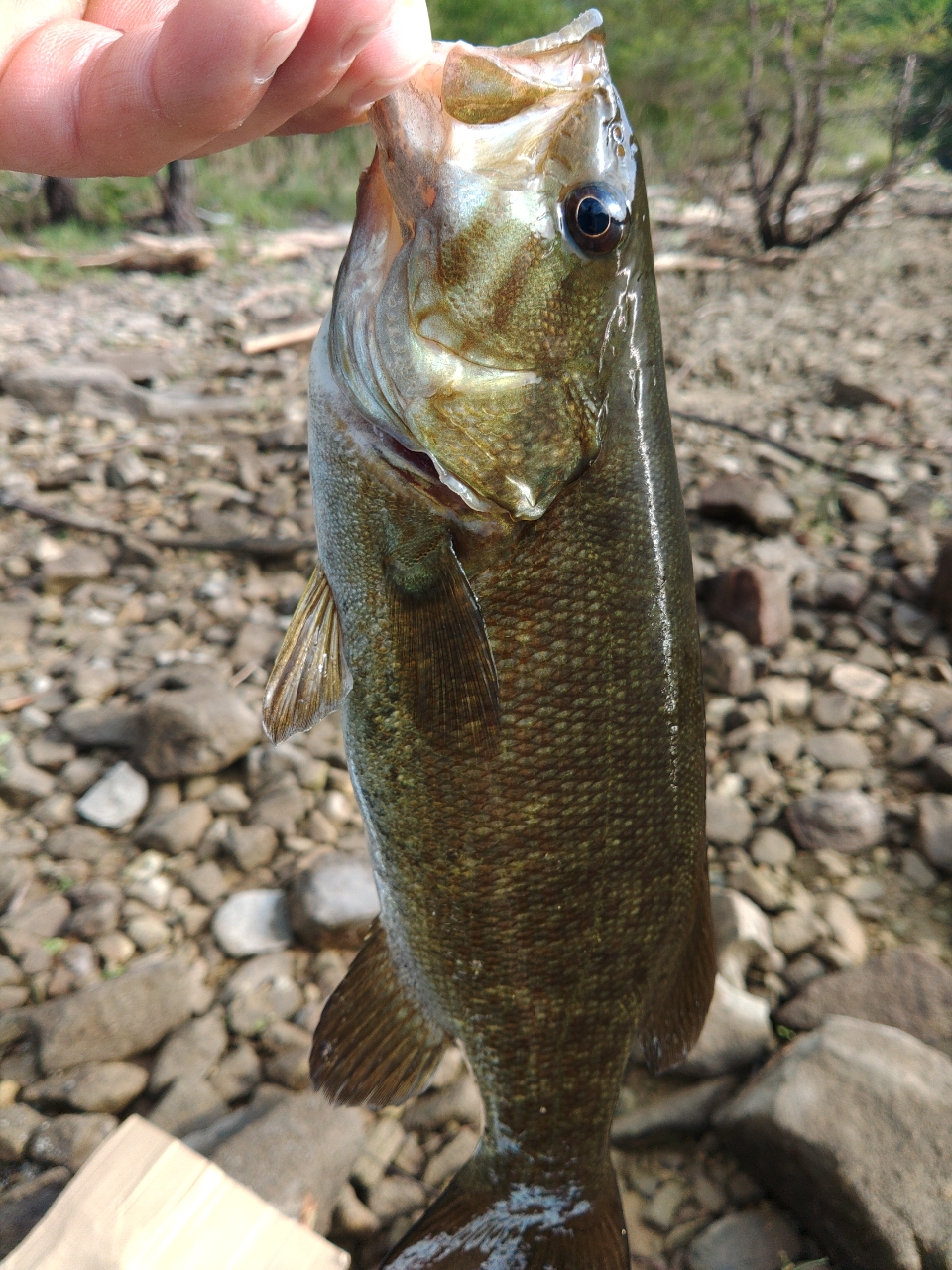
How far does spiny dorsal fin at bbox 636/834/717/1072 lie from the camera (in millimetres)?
1882

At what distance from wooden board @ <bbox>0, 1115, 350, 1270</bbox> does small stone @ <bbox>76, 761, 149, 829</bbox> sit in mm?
1631

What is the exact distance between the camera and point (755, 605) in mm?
4160

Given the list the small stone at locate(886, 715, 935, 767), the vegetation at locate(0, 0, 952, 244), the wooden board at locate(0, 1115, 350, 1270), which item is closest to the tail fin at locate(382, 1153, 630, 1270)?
the wooden board at locate(0, 1115, 350, 1270)

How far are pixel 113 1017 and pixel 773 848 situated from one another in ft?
7.39

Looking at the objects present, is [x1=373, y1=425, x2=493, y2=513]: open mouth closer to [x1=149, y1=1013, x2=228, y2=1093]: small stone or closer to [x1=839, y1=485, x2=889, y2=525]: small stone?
[x1=149, y1=1013, x2=228, y2=1093]: small stone

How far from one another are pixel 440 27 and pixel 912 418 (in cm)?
2776

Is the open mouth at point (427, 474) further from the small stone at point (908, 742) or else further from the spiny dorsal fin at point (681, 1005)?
the small stone at point (908, 742)

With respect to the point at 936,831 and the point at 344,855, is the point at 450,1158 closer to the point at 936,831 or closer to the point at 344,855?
the point at 344,855

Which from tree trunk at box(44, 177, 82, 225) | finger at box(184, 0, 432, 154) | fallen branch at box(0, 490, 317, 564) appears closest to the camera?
finger at box(184, 0, 432, 154)

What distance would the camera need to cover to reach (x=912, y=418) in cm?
655

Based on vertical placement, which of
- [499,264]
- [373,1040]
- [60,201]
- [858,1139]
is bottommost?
[858,1139]

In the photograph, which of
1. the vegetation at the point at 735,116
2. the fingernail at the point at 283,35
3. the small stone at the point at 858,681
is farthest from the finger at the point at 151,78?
the vegetation at the point at 735,116

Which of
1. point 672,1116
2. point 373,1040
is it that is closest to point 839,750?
point 672,1116

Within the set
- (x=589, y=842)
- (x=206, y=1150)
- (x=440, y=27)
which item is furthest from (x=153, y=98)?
(x=440, y=27)
